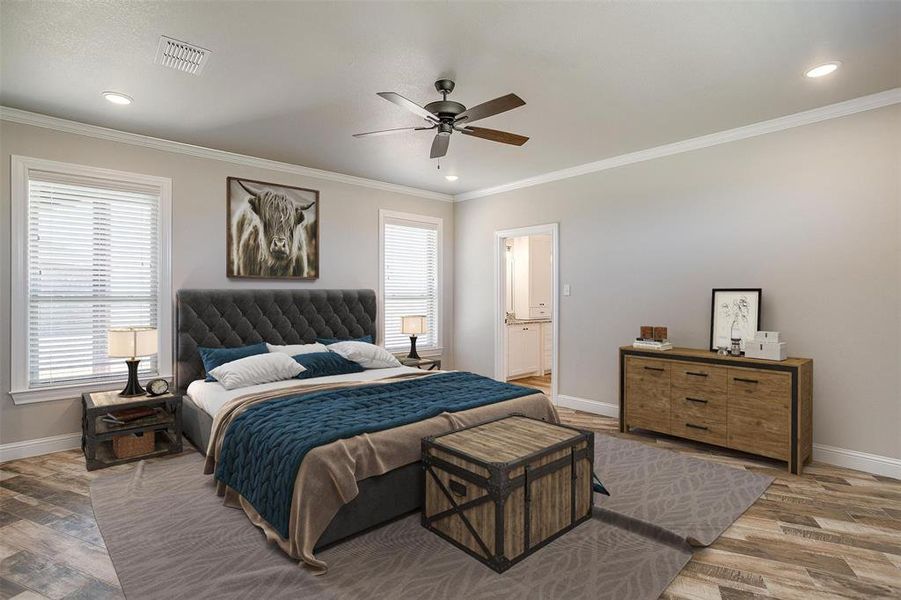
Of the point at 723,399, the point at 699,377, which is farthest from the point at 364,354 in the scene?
the point at 723,399

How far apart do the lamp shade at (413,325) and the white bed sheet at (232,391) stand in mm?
1218

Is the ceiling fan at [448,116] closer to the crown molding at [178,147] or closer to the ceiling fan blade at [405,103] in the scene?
the ceiling fan blade at [405,103]

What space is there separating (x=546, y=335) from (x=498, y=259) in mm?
2193

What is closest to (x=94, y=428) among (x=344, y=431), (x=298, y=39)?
(x=344, y=431)

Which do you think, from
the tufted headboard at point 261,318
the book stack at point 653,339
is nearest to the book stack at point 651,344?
the book stack at point 653,339

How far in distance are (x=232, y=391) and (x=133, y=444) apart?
837 millimetres

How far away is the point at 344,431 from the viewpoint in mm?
2520

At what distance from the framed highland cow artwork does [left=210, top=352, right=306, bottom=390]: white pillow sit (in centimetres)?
113

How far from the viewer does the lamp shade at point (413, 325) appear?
5605mm

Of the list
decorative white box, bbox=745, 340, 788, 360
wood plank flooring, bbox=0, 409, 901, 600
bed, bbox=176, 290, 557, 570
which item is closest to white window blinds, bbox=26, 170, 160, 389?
bed, bbox=176, 290, 557, 570

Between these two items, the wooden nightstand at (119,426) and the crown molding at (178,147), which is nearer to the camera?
the wooden nightstand at (119,426)

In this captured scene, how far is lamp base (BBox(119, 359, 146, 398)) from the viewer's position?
12.2ft

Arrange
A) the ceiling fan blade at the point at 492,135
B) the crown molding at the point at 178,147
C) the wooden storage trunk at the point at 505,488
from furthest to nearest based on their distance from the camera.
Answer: the crown molding at the point at 178,147 → the ceiling fan blade at the point at 492,135 → the wooden storage trunk at the point at 505,488

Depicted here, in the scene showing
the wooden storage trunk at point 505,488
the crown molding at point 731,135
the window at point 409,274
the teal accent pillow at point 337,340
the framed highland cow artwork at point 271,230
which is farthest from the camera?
the window at point 409,274
